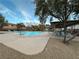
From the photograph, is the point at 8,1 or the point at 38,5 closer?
the point at 38,5

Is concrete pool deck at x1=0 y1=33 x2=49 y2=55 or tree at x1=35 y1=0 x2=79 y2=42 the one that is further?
tree at x1=35 y1=0 x2=79 y2=42

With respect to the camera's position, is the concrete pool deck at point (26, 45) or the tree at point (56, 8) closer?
the concrete pool deck at point (26, 45)

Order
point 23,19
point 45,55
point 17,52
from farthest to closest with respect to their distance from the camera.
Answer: point 23,19, point 45,55, point 17,52

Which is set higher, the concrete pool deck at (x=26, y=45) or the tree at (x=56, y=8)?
the tree at (x=56, y=8)

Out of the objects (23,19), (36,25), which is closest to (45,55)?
(23,19)

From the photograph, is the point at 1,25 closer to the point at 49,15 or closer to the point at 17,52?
the point at 49,15

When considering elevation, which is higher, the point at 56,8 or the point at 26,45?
the point at 56,8

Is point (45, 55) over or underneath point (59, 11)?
underneath

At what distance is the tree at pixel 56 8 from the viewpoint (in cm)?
1427

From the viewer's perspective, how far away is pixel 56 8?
14.6 metres

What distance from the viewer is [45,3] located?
47.4ft

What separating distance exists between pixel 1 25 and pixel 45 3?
35.6 meters

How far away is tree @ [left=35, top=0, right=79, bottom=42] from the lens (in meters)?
14.3

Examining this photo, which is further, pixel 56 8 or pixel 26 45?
pixel 56 8
